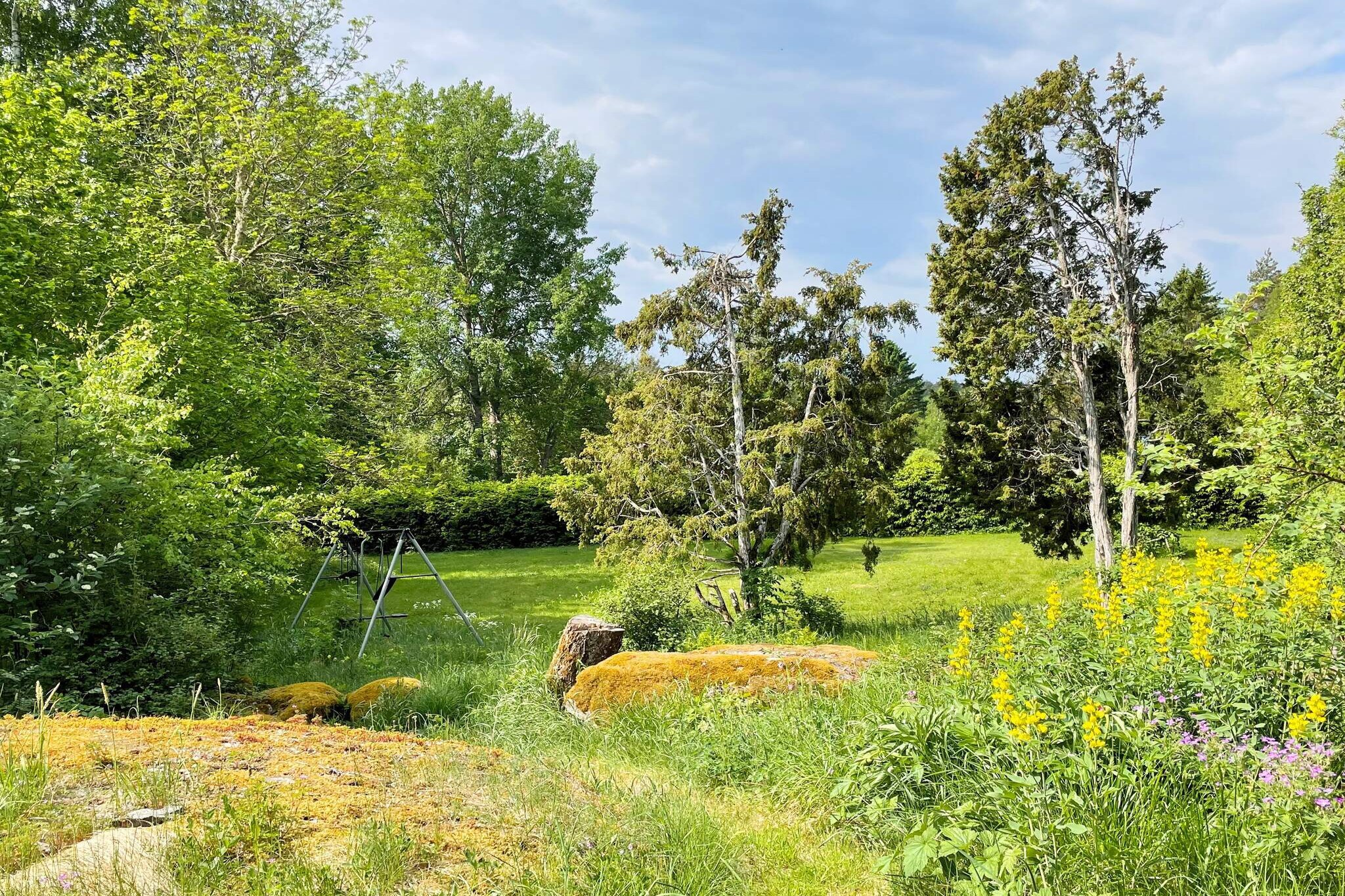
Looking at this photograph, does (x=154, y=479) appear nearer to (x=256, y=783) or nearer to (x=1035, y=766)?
(x=256, y=783)

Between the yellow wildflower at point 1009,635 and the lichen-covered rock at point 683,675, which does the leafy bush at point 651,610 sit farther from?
the yellow wildflower at point 1009,635

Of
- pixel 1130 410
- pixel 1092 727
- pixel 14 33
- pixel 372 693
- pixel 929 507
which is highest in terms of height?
pixel 14 33

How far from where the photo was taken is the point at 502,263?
29359mm

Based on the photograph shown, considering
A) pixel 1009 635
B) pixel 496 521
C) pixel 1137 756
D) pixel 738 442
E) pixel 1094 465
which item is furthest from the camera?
pixel 496 521

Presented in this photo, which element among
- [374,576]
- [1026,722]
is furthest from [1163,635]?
[374,576]

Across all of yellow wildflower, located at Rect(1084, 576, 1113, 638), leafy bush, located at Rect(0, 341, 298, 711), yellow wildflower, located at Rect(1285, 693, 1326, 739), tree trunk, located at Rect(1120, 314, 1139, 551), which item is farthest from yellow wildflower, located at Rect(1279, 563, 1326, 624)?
tree trunk, located at Rect(1120, 314, 1139, 551)

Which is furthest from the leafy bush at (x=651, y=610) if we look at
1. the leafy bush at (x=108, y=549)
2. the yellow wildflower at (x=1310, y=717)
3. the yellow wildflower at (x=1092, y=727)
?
the yellow wildflower at (x=1310, y=717)

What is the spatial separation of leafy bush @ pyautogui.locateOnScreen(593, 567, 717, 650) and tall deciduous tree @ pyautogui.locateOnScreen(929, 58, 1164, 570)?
255 inches

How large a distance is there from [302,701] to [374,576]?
10.7 m

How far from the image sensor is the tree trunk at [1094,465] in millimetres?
11297

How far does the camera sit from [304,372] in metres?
12.3

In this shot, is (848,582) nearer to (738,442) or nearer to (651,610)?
(738,442)

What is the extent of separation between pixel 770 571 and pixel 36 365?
24.9ft

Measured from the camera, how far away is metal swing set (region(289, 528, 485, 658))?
32.3 feet
